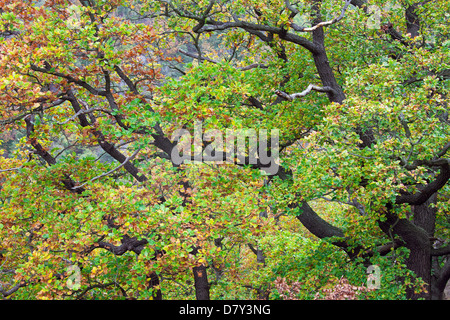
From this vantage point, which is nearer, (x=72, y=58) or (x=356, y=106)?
(x=356, y=106)

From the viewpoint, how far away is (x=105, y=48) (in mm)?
9102

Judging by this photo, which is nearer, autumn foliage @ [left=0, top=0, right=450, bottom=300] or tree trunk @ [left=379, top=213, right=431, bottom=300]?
autumn foliage @ [left=0, top=0, right=450, bottom=300]

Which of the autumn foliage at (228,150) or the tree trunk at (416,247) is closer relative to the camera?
the autumn foliage at (228,150)

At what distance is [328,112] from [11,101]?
22.3 ft


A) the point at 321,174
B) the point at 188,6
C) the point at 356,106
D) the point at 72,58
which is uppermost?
the point at 188,6

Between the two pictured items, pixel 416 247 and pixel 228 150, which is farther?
pixel 416 247

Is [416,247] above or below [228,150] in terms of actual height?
below

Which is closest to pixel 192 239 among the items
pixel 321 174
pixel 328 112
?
pixel 321 174
